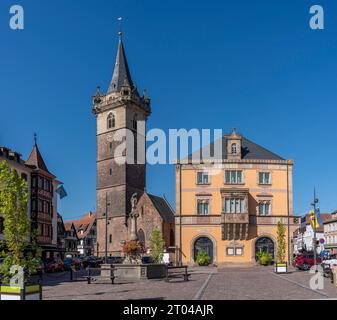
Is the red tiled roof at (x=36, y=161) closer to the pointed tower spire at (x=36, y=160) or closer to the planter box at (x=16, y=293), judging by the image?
the pointed tower spire at (x=36, y=160)

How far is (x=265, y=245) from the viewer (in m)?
50.8

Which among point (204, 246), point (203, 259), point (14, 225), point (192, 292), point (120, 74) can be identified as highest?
point (120, 74)

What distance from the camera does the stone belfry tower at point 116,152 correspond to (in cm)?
7538

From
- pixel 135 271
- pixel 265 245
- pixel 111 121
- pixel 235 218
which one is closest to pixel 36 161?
pixel 235 218

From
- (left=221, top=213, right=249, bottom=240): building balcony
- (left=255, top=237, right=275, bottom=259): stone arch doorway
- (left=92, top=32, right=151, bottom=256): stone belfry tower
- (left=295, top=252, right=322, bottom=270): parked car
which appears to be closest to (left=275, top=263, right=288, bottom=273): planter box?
(left=295, top=252, right=322, bottom=270): parked car

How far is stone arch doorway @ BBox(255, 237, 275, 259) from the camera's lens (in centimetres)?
5062

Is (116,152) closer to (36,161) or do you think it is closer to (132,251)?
(36,161)

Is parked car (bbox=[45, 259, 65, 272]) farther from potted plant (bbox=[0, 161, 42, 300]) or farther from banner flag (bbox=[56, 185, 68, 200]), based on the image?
potted plant (bbox=[0, 161, 42, 300])

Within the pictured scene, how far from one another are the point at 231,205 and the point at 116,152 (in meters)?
34.4
